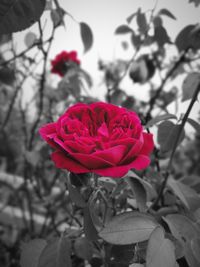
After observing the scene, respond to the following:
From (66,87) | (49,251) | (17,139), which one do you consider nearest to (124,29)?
(66,87)

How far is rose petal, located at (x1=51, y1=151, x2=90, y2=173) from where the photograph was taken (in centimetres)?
26

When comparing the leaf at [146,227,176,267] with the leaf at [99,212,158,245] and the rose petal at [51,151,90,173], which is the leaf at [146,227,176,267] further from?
the rose petal at [51,151,90,173]

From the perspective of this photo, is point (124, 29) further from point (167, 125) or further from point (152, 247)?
point (152, 247)

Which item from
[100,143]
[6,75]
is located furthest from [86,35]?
[100,143]

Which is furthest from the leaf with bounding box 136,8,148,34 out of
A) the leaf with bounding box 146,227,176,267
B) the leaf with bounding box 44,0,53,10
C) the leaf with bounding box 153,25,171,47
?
the leaf with bounding box 146,227,176,267

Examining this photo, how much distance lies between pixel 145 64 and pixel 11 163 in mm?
1327

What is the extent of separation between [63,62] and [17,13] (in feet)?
1.73

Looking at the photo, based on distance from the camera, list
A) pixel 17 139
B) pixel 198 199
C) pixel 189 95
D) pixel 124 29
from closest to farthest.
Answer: pixel 198 199, pixel 189 95, pixel 124 29, pixel 17 139

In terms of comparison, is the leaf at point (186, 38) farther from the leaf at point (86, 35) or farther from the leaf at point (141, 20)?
the leaf at point (86, 35)

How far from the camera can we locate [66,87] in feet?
2.64

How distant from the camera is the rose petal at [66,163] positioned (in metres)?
0.26

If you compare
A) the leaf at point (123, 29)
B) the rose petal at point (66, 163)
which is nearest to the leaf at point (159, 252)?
the rose petal at point (66, 163)

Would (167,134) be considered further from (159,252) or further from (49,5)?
(49,5)

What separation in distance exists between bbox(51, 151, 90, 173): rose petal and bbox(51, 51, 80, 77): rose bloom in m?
0.61
